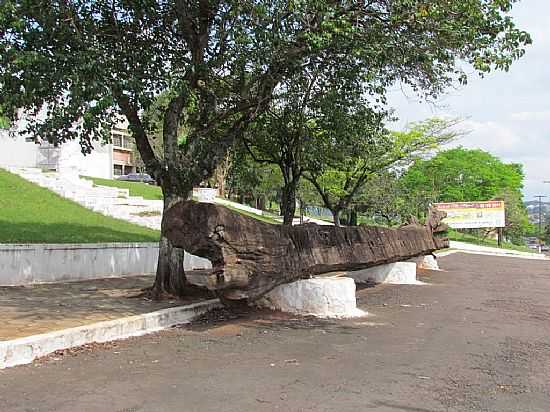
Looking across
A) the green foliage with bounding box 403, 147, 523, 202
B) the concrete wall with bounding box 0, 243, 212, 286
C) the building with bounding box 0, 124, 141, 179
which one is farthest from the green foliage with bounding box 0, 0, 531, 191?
the green foliage with bounding box 403, 147, 523, 202

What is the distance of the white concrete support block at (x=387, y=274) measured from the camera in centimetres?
1588

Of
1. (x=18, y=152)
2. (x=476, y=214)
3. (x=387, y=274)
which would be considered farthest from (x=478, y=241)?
(x=18, y=152)

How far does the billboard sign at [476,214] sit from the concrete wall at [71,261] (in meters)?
31.4

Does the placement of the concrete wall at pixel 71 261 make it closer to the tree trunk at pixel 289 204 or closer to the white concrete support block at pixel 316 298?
the tree trunk at pixel 289 204

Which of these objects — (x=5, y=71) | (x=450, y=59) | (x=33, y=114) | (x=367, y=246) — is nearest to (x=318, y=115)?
(x=367, y=246)

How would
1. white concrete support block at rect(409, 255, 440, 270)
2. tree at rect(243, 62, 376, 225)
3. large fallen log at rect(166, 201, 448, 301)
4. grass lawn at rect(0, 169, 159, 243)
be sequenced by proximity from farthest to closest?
white concrete support block at rect(409, 255, 440, 270), grass lawn at rect(0, 169, 159, 243), tree at rect(243, 62, 376, 225), large fallen log at rect(166, 201, 448, 301)

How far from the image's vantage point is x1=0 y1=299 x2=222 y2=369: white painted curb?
20.3ft

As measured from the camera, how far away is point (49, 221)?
51.6ft

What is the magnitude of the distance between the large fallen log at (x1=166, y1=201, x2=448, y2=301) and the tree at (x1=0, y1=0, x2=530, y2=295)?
1.63 m

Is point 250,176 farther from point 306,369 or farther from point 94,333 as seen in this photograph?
point 306,369

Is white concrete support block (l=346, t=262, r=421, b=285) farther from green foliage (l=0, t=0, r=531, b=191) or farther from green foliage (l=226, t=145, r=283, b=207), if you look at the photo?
green foliage (l=0, t=0, r=531, b=191)

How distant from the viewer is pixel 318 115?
1473 centimetres

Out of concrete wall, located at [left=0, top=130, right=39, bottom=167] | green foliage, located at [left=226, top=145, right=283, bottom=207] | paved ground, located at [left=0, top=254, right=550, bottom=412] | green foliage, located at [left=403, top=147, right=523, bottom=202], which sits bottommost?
paved ground, located at [left=0, top=254, right=550, bottom=412]

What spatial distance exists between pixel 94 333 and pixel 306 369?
8.69 ft
